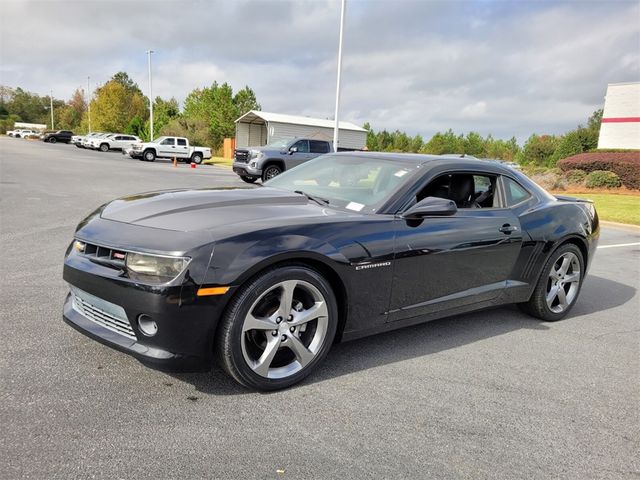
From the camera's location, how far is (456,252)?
153 inches

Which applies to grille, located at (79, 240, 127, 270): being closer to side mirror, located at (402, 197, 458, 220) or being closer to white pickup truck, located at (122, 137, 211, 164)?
side mirror, located at (402, 197, 458, 220)

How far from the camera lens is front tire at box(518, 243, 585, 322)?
4.77 metres

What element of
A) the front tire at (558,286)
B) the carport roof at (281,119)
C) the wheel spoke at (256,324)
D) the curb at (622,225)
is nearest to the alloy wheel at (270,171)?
the curb at (622,225)

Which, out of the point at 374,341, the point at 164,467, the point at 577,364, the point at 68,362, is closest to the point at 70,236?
the point at 68,362

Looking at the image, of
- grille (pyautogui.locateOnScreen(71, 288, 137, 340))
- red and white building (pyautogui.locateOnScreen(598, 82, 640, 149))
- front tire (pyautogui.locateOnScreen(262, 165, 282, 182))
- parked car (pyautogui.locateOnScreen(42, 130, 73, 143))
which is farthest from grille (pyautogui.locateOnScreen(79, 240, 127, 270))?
parked car (pyautogui.locateOnScreen(42, 130, 73, 143))

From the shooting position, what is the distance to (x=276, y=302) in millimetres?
3174

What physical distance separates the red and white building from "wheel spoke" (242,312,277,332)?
103ft

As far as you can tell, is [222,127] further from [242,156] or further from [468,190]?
[468,190]

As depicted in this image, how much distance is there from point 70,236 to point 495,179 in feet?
18.7

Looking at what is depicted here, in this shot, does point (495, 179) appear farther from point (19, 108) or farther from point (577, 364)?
point (19, 108)

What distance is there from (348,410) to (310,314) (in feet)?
2.04

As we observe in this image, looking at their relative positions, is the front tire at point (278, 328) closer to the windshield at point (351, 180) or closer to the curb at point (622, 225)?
the windshield at point (351, 180)

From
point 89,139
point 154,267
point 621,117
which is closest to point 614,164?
point 621,117

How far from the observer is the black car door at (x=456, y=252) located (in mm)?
3625
